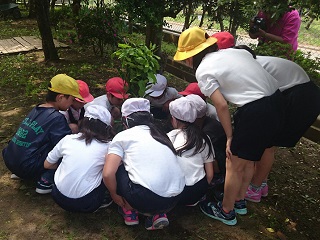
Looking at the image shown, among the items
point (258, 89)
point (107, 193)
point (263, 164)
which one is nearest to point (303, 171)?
point (263, 164)

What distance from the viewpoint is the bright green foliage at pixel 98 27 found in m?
6.04

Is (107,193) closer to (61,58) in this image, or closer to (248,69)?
(248,69)

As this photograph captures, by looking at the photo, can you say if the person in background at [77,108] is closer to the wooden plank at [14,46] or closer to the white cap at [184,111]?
the white cap at [184,111]

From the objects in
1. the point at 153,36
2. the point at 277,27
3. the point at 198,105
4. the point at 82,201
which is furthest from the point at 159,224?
the point at 153,36

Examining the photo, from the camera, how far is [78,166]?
2.38 meters

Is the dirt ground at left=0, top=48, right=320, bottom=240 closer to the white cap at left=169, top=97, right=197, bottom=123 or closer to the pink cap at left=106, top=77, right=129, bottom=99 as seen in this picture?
the white cap at left=169, top=97, right=197, bottom=123

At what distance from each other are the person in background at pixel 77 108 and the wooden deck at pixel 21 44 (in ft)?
15.4

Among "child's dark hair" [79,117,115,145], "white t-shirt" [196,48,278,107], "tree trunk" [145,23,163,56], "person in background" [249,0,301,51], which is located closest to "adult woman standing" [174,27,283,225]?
"white t-shirt" [196,48,278,107]

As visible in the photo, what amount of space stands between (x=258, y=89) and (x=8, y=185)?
232 cm

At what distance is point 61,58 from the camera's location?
22.4ft

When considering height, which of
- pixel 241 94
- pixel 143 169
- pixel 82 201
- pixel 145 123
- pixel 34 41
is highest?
pixel 241 94

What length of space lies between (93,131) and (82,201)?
1.75ft

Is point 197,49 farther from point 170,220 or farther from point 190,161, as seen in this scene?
point 170,220

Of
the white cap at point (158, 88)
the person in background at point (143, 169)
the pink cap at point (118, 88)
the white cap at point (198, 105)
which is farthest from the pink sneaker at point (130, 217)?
the white cap at point (158, 88)
